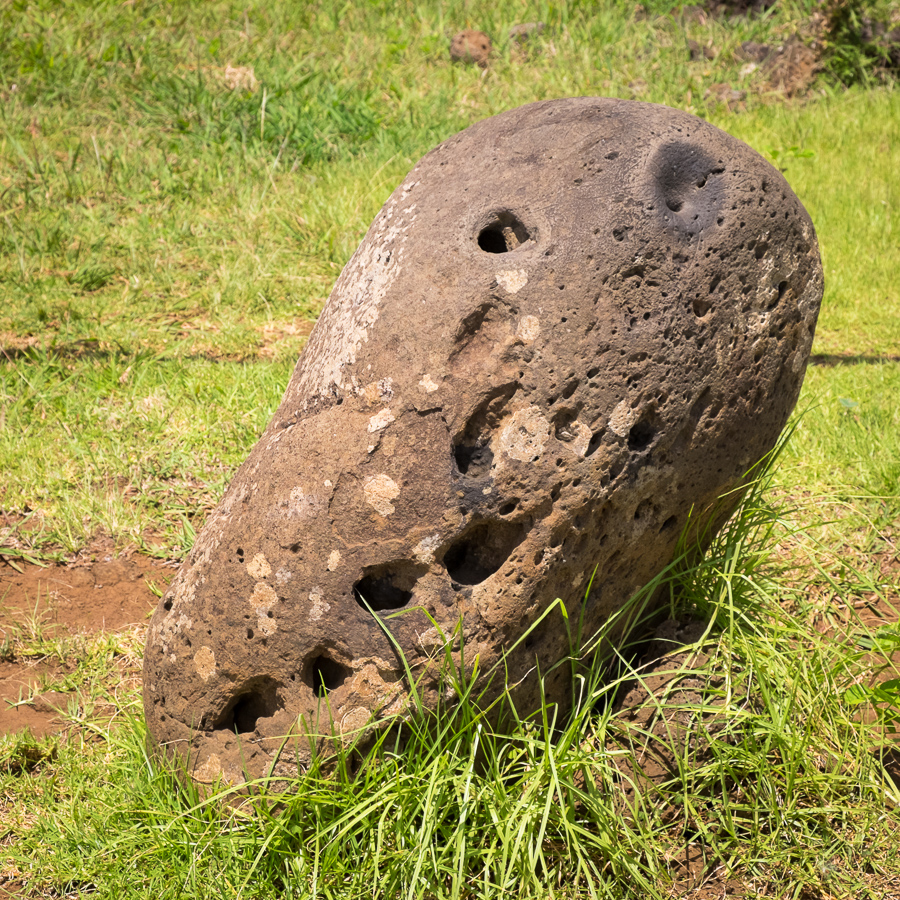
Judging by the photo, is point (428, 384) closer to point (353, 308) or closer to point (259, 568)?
point (353, 308)

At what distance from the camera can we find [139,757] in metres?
2.38

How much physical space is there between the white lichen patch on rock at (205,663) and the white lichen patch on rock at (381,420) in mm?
673

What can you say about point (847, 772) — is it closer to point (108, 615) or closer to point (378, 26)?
point (108, 615)

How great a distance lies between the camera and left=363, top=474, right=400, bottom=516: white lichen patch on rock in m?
A: 1.99

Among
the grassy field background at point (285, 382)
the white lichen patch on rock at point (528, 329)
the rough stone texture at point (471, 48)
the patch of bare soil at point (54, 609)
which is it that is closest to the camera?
the white lichen patch on rock at point (528, 329)

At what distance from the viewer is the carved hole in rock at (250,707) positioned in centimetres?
214

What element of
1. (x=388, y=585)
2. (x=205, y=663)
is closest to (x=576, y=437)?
(x=388, y=585)

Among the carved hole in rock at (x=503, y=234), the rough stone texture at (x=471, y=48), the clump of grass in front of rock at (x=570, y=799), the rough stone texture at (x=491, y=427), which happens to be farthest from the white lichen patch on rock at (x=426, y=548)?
the rough stone texture at (x=471, y=48)

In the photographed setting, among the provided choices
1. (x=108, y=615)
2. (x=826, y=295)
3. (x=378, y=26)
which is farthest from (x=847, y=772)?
(x=378, y=26)

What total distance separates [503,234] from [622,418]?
0.53 m

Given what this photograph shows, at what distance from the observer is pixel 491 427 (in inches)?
79.8

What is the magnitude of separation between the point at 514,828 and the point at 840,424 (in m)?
2.68

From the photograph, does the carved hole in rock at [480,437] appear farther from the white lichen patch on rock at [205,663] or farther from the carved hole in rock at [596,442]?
the white lichen patch on rock at [205,663]

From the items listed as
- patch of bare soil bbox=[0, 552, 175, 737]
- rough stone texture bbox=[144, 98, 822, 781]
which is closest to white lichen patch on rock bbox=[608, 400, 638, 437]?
rough stone texture bbox=[144, 98, 822, 781]
